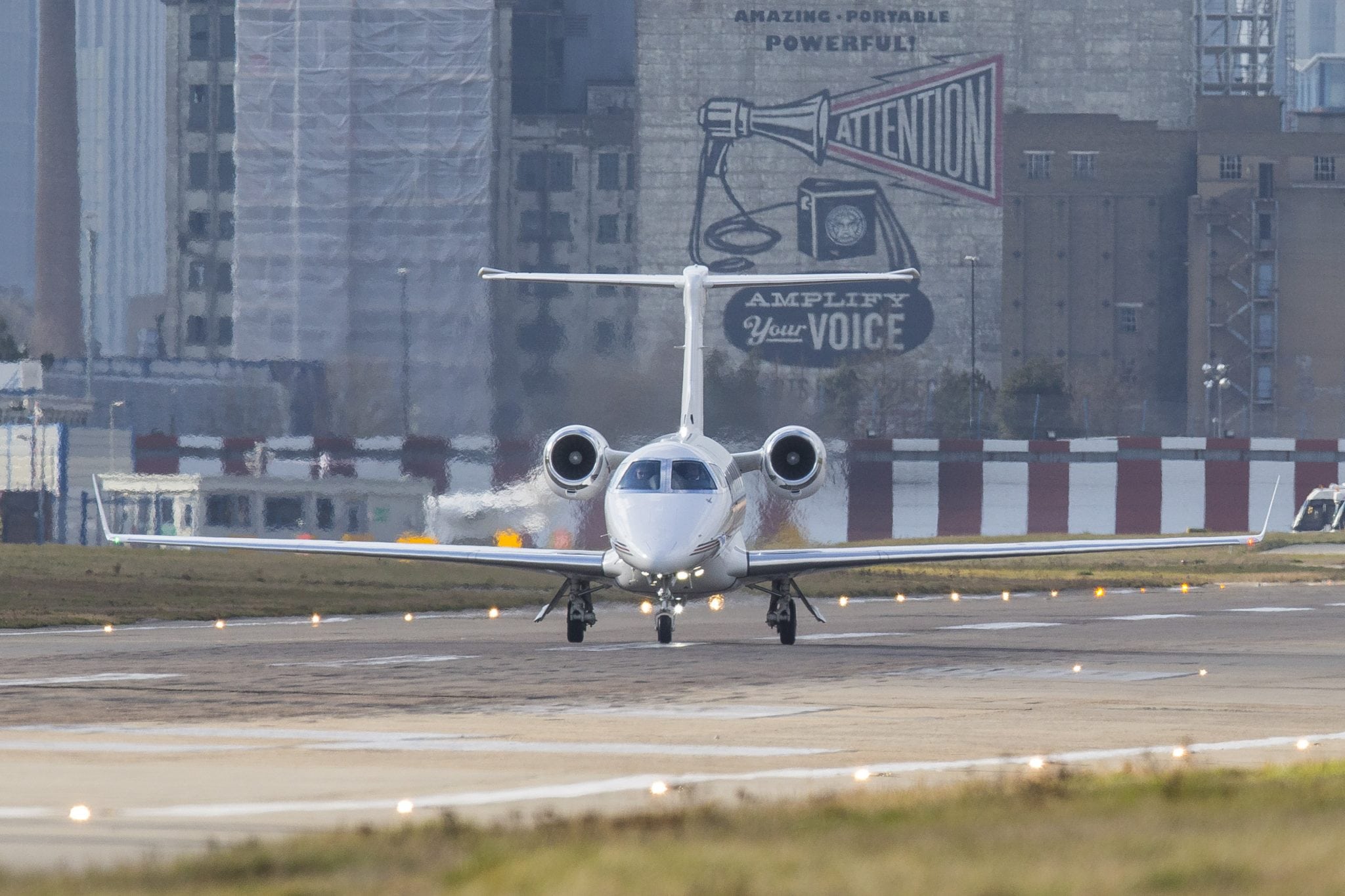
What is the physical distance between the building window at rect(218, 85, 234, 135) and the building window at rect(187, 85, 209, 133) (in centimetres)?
87

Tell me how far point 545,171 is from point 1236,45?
158 ft

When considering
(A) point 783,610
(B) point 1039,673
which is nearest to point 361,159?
(A) point 783,610

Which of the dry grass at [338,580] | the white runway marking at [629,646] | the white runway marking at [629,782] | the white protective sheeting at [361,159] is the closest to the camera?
the white runway marking at [629,782]

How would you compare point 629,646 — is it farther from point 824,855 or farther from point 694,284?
point 824,855

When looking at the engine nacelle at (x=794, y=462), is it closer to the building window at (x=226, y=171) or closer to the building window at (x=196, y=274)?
the building window at (x=196, y=274)

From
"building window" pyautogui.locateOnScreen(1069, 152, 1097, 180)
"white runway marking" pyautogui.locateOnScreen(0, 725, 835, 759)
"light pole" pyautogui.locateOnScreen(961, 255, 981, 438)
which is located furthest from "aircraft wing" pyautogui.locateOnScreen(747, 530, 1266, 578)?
"building window" pyautogui.locateOnScreen(1069, 152, 1097, 180)

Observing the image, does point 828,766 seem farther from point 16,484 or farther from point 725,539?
point 16,484

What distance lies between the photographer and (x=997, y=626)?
3591 centimetres

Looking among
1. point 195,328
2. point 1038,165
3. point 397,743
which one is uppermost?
point 1038,165

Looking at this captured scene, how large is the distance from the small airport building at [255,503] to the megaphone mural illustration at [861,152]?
63.6 metres

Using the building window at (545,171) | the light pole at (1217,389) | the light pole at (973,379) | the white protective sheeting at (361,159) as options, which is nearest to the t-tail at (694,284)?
the light pole at (973,379)

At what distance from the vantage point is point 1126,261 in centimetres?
A: 14175

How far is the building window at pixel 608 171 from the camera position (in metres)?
146

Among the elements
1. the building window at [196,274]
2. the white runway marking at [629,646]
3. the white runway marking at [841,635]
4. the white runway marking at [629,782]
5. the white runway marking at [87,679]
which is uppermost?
the building window at [196,274]
